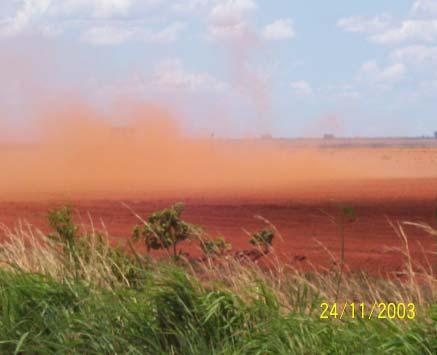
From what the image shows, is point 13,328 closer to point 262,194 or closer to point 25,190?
point 262,194

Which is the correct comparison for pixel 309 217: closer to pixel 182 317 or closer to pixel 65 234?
pixel 65 234

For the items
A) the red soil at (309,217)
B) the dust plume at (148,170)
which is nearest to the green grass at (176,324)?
the red soil at (309,217)

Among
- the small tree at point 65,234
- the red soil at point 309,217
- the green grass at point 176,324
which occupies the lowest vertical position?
the red soil at point 309,217

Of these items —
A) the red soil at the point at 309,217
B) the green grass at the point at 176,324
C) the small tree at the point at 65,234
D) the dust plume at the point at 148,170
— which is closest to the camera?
the green grass at the point at 176,324

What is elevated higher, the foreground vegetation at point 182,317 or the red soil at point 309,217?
the foreground vegetation at point 182,317

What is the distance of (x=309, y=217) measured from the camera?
25.3m

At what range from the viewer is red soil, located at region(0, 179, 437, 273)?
17844mm
